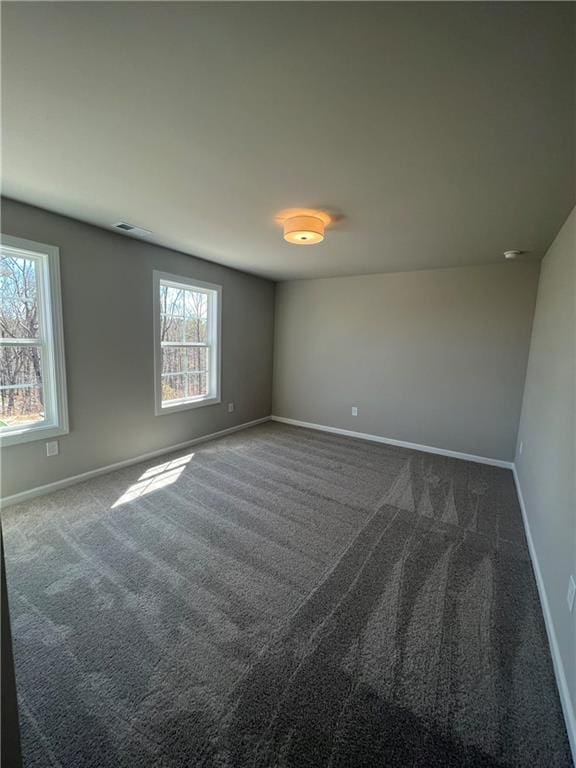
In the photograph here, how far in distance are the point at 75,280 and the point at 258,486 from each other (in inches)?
101

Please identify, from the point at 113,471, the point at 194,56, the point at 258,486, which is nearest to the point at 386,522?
the point at 258,486

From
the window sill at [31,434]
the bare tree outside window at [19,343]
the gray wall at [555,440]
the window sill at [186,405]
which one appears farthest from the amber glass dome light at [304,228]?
the window sill at [31,434]

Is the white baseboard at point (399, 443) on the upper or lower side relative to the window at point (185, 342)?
lower

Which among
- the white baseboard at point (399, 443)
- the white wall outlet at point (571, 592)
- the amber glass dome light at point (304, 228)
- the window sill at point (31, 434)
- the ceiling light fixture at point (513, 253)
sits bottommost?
the white baseboard at point (399, 443)

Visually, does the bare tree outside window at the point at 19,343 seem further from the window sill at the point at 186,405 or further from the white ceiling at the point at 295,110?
the window sill at the point at 186,405

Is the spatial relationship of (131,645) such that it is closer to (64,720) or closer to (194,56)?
(64,720)

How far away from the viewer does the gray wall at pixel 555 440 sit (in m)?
1.54

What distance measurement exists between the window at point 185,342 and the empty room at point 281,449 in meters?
0.05

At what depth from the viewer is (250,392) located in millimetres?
5211

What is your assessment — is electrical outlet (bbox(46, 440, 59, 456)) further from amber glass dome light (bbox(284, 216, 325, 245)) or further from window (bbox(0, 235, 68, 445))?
amber glass dome light (bbox(284, 216, 325, 245))

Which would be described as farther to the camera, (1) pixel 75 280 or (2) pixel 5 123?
(1) pixel 75 280

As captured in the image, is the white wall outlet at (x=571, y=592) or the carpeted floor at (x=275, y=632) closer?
the carpeted floor at (x=275, y=632)

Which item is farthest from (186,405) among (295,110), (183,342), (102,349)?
(295,110)

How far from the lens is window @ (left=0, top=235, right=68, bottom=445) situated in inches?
103
